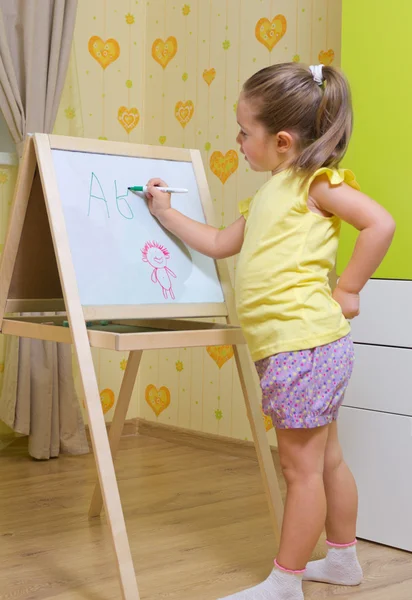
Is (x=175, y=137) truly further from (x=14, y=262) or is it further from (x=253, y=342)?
(x=253, y=342)

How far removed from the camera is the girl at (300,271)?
1.62 meters

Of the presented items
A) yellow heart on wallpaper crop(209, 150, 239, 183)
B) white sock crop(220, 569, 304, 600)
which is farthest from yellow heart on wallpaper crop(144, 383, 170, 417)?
white sock crop(220, 569, 304, 600)

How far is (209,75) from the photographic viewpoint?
314 cm

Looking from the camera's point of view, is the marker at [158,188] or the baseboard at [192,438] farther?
the baseboard at [192,438]

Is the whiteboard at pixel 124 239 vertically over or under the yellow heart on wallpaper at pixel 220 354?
over

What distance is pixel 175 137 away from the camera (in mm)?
3299

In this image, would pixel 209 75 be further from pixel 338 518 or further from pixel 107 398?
pixel 338 518

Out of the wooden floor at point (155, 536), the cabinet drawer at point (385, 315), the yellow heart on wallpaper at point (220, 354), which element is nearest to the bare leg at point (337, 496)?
the wooden floor at point (155, 536)

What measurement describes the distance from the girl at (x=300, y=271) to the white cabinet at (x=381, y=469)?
1.25ft

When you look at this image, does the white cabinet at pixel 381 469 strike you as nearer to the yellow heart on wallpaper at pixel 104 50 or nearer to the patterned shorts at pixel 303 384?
the patterned shorts at pixel 303 384

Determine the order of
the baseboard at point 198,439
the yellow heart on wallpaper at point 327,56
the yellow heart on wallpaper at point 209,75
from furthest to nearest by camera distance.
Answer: the yellow heart on wallpaper at point 209,75 < the baseboard at point 198,439 < the yellow heart on wallpaper at point 327,56

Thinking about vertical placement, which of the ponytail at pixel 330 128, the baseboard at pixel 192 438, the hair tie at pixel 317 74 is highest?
the hair tie at pixel 317 74

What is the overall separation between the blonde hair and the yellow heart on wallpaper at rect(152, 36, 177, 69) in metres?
1.72

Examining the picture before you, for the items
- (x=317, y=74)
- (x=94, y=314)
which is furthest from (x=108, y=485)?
(x=317, y=74)
